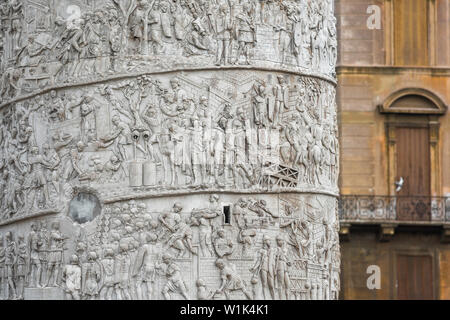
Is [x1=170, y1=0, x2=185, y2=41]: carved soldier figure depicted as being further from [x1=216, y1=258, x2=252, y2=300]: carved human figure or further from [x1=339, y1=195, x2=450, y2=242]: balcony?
[x1=339, y1=195, x2=450, y2=242]: balcony

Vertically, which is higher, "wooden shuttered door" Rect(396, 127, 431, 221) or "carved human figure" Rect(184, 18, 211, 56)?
"wooden shuttered door" Rect(396, 127, 431, 221)

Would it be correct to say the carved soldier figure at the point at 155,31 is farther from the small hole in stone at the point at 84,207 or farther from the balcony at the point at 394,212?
the balcony at the point at 394,212

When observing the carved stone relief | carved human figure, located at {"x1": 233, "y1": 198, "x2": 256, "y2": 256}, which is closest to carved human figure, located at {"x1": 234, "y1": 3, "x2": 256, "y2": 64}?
the carved stone relief

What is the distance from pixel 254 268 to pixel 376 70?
15480 mm

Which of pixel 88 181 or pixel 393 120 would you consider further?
pixel 393 120

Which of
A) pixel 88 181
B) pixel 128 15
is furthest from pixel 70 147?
pixel 128 15

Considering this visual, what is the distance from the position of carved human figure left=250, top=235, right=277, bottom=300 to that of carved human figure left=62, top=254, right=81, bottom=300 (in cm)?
151

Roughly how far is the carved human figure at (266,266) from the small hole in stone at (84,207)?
146cm

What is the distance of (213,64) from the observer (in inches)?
567

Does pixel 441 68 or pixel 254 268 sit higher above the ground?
pixel 441 68

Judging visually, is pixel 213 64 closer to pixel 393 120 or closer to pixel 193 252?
pixel 193 252

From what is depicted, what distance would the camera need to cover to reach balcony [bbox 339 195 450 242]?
2853 cm

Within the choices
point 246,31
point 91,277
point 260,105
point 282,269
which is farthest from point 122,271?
point 246,31

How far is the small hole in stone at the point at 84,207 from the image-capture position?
563 inches
